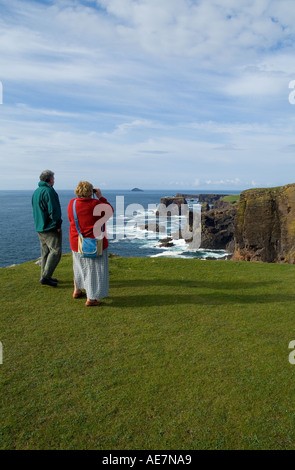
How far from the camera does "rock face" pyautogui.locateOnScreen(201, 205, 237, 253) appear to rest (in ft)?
245

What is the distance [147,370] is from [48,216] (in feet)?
17.1

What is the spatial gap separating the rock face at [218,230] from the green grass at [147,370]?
65072 millimetres

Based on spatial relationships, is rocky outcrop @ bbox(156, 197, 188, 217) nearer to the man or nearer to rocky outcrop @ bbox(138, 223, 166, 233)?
rocky outcrop @ bbox(138, 223, 166, 233)

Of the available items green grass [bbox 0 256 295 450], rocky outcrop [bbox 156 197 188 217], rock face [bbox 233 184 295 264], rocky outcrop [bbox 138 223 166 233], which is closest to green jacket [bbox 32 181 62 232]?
green grass [bbox 0 256 295 450]

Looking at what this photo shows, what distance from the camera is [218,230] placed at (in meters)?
77.3

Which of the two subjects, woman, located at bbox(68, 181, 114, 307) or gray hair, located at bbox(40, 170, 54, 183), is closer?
woman, located at bbox(68, 181, 114, 307)

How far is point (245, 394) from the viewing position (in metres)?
4.76

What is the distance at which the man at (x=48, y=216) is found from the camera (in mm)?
8680

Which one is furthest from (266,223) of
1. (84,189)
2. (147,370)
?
(147,370)

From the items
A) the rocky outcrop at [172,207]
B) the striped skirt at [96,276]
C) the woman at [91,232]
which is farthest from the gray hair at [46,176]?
the rocky outcrop at [172,207]

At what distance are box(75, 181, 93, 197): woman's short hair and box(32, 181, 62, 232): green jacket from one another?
1.13 meters

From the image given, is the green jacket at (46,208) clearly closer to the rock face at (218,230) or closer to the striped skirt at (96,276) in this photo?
the striped skirt at (96,276)

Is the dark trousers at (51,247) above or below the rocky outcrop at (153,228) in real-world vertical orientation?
above

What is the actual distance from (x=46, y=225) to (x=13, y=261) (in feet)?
155
